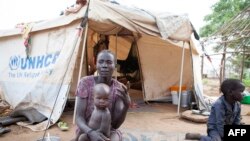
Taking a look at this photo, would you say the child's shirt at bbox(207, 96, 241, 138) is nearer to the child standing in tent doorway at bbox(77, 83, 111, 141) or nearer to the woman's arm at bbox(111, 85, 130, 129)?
the woman's arm at bbox(111, 85, 130, 129)

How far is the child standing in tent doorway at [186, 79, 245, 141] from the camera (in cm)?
301

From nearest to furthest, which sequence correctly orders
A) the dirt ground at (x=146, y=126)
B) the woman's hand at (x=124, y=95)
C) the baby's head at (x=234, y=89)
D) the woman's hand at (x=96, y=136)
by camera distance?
the woman's hand at (x=96, y=136) < the woman's hand at (x=124, y=95) < the baby's head at (x=234, y=89) < the dirt ground at (x=146, y=126)

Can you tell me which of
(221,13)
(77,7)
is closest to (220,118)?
(77,7)

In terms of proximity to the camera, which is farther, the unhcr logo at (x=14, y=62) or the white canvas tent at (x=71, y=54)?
the unhcr logo at (x=14, y=62)

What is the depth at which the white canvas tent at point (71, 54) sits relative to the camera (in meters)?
5.36

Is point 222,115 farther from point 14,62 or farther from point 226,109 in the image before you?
point 14,62

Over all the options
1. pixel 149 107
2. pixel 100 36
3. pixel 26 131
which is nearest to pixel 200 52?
pixel 149 107

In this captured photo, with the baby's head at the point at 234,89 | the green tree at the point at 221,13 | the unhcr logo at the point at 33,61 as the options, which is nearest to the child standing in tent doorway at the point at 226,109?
the baby's head at the point at 234,89

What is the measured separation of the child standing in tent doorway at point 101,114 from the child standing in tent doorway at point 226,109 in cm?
126

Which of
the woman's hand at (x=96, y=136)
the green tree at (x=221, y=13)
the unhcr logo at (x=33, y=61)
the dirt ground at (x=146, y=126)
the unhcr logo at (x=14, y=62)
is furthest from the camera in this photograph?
the green tree at (x=221, y=13)

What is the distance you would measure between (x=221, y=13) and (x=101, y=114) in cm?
1631

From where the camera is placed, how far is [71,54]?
17.4 feet

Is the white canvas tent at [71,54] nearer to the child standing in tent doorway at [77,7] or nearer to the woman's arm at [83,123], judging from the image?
the child standing in tent doorway at [77,7]

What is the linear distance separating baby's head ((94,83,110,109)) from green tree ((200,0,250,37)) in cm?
1469
